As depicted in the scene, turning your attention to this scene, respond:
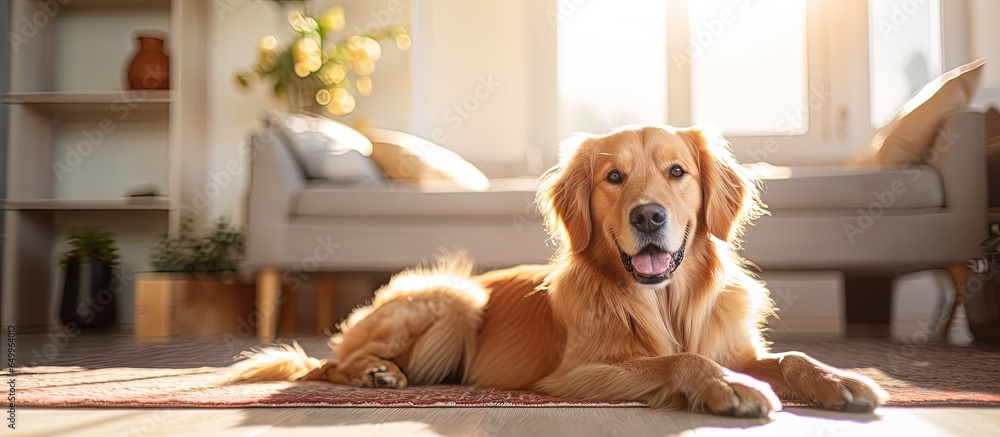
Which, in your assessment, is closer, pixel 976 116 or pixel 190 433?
pixel 190 433

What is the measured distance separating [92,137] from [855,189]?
4.78 meters

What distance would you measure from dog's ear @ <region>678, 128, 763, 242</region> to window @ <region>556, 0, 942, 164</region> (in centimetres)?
320

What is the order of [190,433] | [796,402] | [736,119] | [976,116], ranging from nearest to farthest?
1. [190,433]
2. [796,402]
3. [976,116]
4. [736,119]

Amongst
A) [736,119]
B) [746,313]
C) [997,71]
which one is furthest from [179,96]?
[997,71]

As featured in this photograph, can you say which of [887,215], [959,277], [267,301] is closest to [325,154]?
[267,301]

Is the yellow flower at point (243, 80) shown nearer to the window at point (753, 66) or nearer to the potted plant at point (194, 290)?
the potted plant at point (194, 290)

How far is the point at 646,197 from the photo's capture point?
5.81ft

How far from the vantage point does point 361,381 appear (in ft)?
6.86

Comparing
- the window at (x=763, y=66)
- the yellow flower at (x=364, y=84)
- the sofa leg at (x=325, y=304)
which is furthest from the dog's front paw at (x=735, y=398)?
the yellow flower at (x=364, y=84)

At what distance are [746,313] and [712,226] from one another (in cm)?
23

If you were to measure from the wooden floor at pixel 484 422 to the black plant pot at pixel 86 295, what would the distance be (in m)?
3.08

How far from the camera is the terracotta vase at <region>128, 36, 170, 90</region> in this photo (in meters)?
4.83

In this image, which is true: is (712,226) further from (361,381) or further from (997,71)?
(997,71)

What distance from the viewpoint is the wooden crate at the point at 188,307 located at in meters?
3.84
